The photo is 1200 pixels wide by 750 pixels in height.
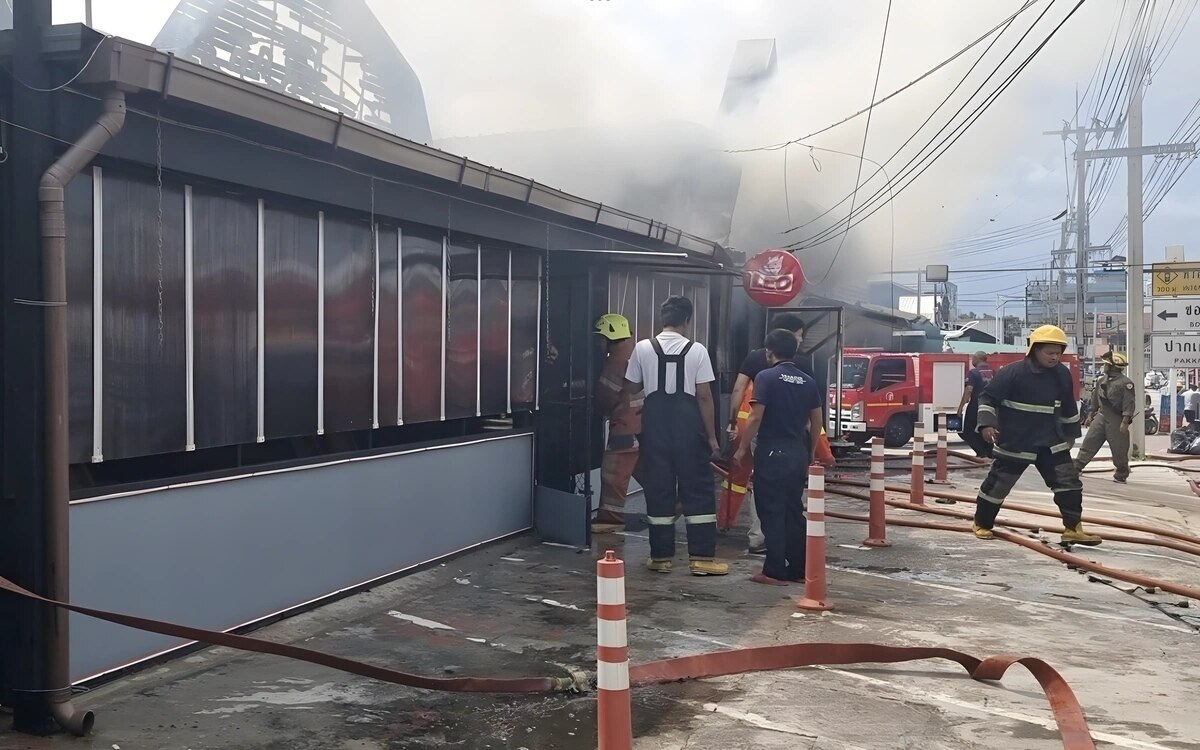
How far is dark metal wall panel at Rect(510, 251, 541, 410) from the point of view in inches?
360

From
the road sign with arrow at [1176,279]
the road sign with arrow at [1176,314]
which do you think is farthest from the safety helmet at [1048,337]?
the road sign with arrow at [1176,279]

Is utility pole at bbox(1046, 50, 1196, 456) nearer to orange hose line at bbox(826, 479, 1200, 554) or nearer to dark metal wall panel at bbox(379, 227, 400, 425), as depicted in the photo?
orange hose line at bbox(826, 479, 1200, 554)

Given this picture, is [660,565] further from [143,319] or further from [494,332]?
[143,319]

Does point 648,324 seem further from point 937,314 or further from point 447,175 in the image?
point 937,314

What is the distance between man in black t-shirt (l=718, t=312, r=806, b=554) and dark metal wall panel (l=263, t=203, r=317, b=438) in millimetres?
3350

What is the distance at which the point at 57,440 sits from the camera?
423 centimetres

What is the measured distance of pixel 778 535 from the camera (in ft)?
24.5

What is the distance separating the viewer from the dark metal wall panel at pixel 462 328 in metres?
8.06

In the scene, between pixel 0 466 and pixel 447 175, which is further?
pixel 447 175

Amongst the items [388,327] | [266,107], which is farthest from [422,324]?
[266,107]

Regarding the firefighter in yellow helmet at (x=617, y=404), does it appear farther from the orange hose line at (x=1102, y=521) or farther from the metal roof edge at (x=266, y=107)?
the orange hose line at (x=1102, y=521)

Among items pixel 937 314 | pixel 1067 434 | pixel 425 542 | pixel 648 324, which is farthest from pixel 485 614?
pixel 937 314

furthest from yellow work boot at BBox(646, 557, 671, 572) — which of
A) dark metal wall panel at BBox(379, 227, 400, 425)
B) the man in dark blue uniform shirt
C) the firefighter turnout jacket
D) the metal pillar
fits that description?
the metal pillar

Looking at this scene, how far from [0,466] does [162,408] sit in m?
0.96
